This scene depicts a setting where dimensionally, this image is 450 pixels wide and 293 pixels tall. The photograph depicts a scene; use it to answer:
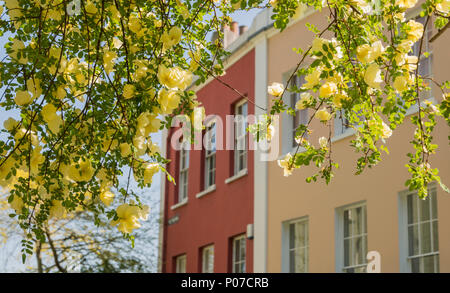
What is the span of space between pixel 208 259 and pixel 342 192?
5804 millimetres

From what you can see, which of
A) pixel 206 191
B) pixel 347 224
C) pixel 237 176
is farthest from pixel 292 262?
pixel 206 191

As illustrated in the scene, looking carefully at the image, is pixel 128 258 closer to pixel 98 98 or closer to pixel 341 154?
pixel 341 154

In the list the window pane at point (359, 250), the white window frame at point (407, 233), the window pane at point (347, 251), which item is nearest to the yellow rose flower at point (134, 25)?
the white window frame at point (407, 233)

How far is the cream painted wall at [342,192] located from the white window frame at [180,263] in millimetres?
4779

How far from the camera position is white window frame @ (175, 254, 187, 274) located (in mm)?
21500

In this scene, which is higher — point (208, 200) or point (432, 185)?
point (208, 200)

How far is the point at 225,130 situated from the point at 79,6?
1405 centimetres

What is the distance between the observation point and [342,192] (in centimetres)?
1501

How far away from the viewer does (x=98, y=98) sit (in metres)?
5.55

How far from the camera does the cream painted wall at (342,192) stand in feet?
42.9

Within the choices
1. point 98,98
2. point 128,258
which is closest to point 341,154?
point 128,258

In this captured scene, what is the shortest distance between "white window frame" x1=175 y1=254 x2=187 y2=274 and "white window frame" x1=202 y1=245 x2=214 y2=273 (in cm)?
126

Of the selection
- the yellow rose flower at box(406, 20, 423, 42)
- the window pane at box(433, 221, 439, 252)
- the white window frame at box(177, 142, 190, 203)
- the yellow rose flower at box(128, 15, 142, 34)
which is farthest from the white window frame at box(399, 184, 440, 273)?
the white window frame at box(177, 142, 190, 203)

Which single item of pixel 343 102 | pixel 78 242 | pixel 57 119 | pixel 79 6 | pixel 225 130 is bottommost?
pixel 57 119
